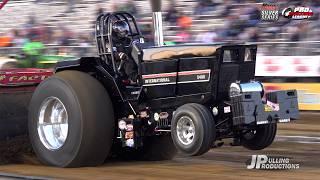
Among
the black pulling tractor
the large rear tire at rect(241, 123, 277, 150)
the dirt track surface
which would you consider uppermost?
the black pulling tractor

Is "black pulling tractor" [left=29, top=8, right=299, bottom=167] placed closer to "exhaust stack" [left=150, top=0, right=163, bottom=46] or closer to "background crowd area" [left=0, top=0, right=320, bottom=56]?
"exhaust stack" [left=150, top=0, right=163, bottom=46]

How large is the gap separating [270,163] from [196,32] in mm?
10611

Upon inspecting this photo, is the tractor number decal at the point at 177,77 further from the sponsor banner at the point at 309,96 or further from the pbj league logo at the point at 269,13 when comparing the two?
the pbj league logo at the point at 269,13

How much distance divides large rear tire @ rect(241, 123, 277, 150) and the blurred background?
308 cm

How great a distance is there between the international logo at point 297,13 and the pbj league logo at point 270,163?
327 inches

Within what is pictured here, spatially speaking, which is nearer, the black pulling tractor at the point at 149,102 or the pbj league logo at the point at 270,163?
the black pulling tractor at the point at 149,102

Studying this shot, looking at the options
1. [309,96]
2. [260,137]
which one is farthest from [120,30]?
[309,96]

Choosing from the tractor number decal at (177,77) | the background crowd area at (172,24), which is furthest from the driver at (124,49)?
the background crowd area at (172,24)

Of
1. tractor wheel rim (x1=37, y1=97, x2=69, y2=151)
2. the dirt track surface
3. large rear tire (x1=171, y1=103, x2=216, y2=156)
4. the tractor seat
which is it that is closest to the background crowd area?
the dirt track surface

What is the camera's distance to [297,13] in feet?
46.0

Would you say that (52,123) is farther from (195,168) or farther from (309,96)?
(309,96)

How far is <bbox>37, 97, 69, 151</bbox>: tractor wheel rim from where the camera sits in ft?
20.2

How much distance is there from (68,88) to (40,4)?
1844 cm

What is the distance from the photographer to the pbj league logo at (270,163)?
5.71m
